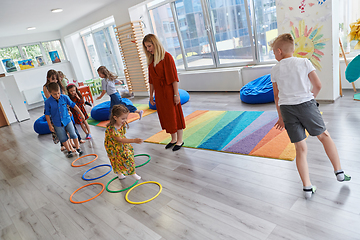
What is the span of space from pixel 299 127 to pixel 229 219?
842 millimetres

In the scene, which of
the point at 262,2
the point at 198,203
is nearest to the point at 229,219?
the point at 198,203

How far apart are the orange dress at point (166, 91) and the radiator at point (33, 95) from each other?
8.08 m

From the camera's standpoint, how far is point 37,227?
2178 mm

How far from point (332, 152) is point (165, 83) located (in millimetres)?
1867

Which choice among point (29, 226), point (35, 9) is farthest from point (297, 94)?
point (35, 9)

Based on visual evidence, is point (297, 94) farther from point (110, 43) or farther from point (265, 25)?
point (110, 43)

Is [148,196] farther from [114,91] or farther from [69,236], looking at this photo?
[114,91]

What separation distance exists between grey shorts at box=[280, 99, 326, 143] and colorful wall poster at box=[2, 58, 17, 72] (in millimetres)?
10478

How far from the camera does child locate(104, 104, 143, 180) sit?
2.44 m

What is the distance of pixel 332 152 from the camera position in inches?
71.7

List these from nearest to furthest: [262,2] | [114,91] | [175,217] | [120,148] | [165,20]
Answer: [175,217] < [120,148] < [114,91] < [262,2] < [165,20]

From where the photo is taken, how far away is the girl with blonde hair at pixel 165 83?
279cm

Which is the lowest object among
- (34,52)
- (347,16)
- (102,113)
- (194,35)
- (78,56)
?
(102,113)

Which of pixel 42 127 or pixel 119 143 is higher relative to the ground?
pixel 119 143
